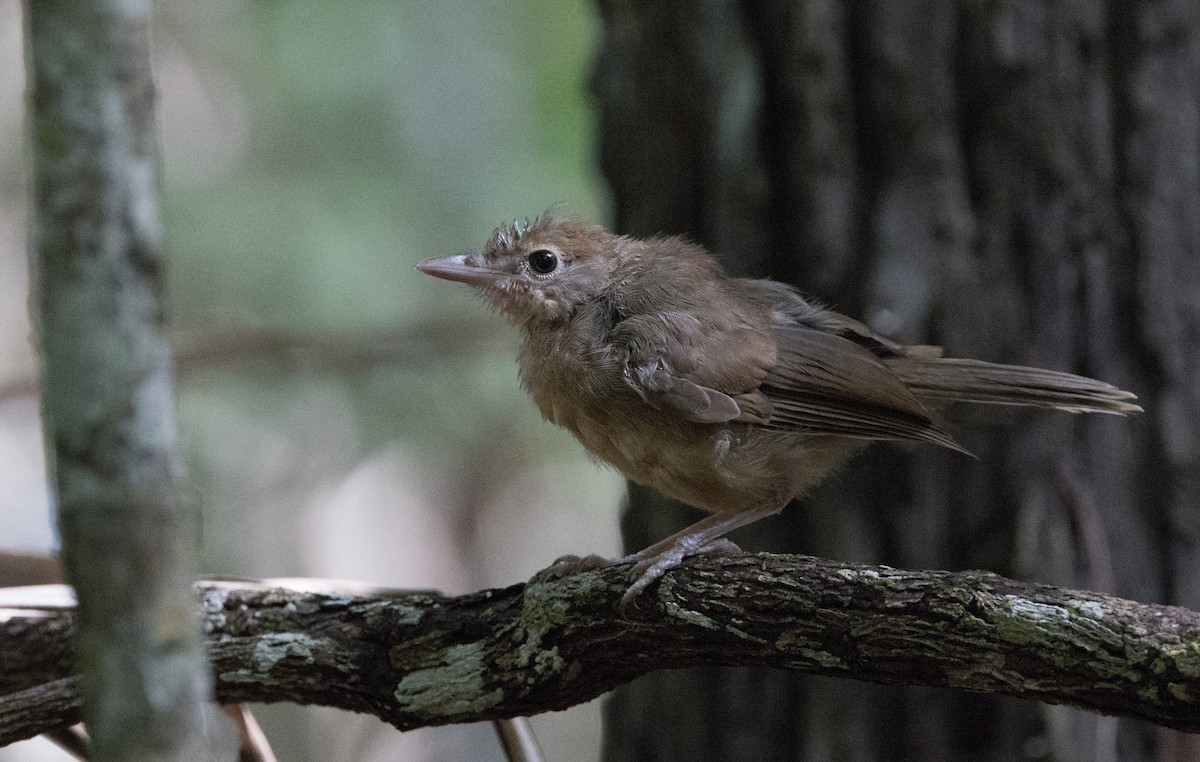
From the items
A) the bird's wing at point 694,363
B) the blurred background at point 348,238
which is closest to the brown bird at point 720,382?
the bird's wing at point 694,363

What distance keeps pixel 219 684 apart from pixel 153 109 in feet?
4.88

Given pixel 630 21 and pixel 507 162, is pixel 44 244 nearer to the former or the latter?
pixel 630 21

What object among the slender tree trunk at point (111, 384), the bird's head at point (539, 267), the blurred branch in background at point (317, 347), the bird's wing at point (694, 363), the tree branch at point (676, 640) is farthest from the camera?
the blurred branch in background at point (317, 347)

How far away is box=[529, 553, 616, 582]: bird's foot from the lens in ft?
9.57

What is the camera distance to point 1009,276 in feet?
12.5

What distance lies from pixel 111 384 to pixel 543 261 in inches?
80.3

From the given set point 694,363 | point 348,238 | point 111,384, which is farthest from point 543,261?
point 348,238

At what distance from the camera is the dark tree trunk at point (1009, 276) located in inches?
149

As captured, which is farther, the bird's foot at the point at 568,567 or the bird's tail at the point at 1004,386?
the bird's tail at the point at 1004,386

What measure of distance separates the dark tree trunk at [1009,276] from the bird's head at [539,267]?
29.7 inches

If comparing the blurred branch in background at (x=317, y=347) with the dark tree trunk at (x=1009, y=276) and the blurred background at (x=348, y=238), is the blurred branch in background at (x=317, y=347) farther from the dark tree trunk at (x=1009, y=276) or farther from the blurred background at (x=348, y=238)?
the dark tree trunk at (x=1009, y=276)

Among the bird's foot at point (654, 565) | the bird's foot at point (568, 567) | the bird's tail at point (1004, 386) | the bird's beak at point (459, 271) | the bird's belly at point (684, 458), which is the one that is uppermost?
the bird's beak at point (459, 271)

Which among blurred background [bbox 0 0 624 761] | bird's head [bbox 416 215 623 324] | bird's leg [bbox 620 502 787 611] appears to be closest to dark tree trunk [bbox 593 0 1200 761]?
bird's leg [bbox 620 502 787 611]

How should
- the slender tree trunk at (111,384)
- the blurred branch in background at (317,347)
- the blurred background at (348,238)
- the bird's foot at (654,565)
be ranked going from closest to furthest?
the slender tree trunk at (111,384) → the bird's foot at (654,565) → the blurred branch in background at (317,347) → the blurred background at (348,238)
